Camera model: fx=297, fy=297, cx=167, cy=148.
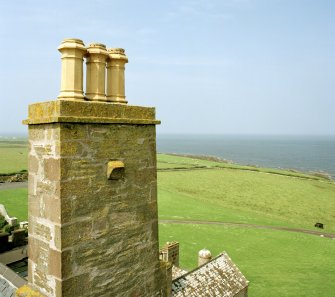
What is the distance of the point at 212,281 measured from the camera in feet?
44.5

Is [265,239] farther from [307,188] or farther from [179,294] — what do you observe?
[307,188]

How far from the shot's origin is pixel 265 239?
2702cm

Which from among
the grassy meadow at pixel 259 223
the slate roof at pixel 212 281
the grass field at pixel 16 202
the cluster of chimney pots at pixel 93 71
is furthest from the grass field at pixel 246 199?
the cluster of chimney pots at pixel 93 71

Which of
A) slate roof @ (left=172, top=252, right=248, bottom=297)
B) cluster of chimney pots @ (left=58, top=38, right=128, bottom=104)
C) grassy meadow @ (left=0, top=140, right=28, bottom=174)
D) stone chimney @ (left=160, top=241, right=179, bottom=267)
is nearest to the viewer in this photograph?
cluster of chimney pots @ (left=58, top=38, right=128, bottom=104)

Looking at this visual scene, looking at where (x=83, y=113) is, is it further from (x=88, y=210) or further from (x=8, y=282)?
(x=8, y=282)

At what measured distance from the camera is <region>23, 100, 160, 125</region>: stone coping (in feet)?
11.7

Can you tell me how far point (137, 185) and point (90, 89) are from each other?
5.03ft

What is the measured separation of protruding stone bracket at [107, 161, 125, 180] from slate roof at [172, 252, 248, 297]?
926 cm

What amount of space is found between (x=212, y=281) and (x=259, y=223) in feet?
67.6

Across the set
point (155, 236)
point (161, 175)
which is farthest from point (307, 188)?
point (155, 236)

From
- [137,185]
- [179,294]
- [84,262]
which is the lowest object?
[179,294]

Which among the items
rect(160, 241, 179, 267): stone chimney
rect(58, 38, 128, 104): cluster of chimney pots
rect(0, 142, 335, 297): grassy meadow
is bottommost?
rect(0, 142, 335, 297): grassy meadow

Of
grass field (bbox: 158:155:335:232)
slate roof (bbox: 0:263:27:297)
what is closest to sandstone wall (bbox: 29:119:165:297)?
slate roof (bbox: 0:263:27:297)

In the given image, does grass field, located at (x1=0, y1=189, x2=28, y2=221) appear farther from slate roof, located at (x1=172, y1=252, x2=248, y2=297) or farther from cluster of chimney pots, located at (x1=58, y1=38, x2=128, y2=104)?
cluster of chimney pots, located at (x1=58, y1=38, x2=128, y2=104)
